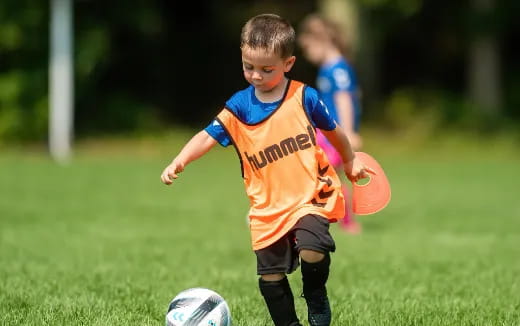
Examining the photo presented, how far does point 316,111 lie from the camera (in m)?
4.80

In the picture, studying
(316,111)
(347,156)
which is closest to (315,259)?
(347,156)

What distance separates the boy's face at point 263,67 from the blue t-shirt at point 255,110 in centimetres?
9

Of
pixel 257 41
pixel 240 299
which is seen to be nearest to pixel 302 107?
pixel 257 41

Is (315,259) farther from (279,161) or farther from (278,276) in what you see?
(279,161)

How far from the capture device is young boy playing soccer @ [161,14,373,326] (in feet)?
15.2

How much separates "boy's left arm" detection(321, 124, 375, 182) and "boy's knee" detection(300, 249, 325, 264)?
56 cm

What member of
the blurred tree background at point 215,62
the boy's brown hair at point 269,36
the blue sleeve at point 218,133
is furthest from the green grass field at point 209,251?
the blurred tree background at point 215,62

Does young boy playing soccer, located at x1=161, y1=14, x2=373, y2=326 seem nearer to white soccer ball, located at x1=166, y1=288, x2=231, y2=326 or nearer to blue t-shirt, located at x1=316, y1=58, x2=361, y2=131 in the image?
white soccer ball, located at x1=166, y1=288, x2=231, y2=326

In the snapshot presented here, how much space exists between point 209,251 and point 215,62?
842 inches

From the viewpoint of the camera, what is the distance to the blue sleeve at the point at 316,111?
478 centimetres

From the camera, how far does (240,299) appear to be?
6.06 m

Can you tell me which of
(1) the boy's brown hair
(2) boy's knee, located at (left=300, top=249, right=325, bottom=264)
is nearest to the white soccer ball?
(2) boy's knee, located at (left=300, top=249, right=325, bottom=264)

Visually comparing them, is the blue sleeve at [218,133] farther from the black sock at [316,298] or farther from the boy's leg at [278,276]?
the black sock at [316,298]

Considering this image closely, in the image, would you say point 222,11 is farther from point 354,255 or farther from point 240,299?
point 240,299
